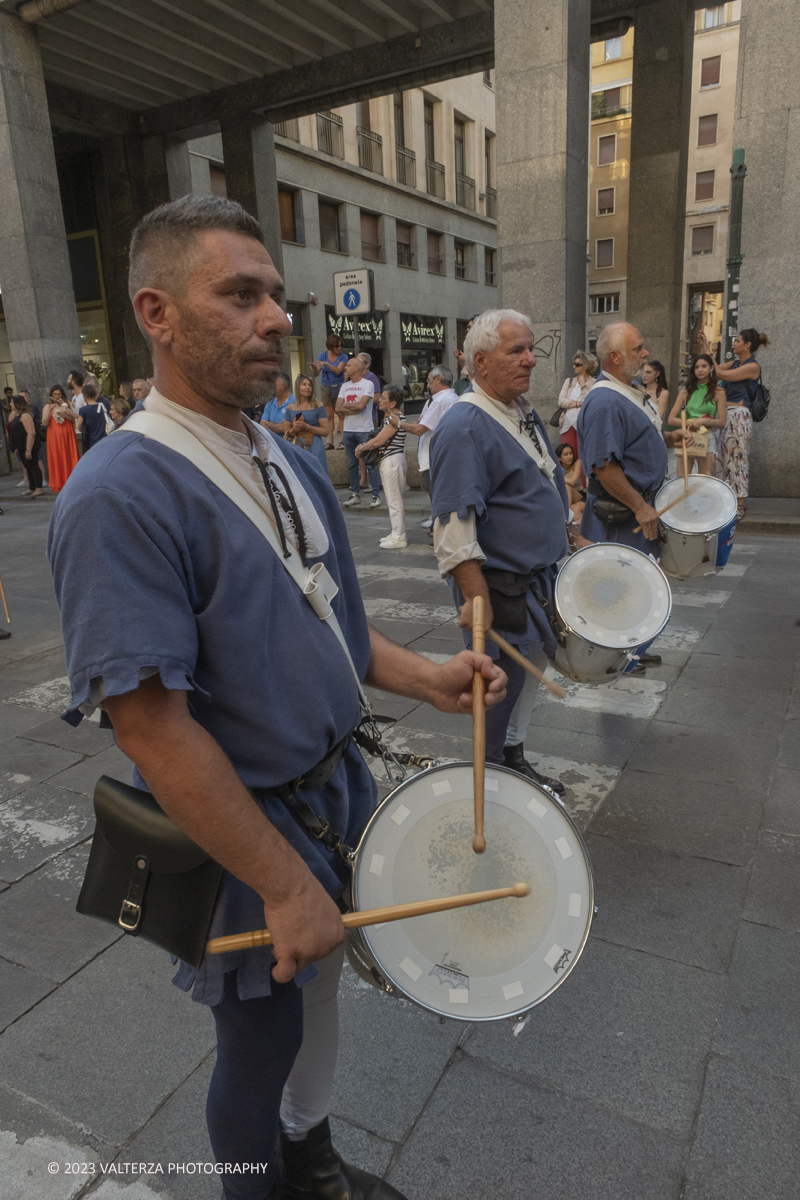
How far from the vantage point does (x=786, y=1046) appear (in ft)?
6.86

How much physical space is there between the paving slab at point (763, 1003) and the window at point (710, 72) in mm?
49751

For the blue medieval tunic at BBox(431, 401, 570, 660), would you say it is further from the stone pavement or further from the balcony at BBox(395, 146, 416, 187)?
the balcony at BBox(395, 146, 416, 187)

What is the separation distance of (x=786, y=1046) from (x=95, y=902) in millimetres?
1778

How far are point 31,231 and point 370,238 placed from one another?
14872mm

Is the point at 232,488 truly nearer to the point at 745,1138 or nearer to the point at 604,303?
the point at 745,1138

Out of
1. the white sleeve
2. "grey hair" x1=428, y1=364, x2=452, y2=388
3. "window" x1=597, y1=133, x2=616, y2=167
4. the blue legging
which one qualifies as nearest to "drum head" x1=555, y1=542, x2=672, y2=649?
the white sleeve

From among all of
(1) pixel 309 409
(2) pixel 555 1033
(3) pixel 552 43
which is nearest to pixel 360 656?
(2) pixel 555 1033

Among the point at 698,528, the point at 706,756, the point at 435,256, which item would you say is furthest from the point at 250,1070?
the point at 435,256

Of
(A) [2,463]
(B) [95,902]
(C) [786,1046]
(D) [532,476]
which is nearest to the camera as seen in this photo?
(B) [95,902]

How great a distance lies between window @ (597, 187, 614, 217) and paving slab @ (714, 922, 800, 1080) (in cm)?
4990

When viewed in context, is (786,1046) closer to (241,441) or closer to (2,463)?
(241,441)

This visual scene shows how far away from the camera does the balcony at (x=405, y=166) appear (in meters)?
27.1

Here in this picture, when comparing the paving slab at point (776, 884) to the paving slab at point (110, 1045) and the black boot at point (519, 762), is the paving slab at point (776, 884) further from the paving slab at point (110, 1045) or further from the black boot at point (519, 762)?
the paving slab at point (110, 1045)

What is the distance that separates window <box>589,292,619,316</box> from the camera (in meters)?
45.1
